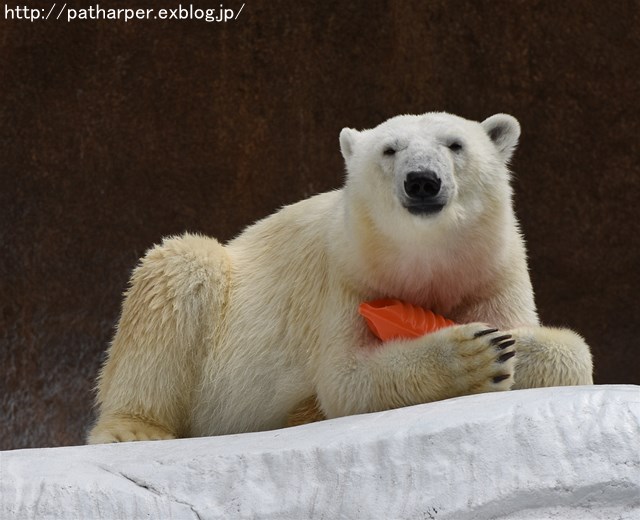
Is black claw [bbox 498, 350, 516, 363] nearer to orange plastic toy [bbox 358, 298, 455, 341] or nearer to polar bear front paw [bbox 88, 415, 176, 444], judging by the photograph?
orange plastic toy [bbox 358, 298, 455, 341]

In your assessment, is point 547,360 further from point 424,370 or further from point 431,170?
point 431,170

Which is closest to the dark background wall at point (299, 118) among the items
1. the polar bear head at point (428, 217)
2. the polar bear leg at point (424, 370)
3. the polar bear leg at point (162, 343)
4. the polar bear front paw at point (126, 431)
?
the polar bear leg at point (162, 343)

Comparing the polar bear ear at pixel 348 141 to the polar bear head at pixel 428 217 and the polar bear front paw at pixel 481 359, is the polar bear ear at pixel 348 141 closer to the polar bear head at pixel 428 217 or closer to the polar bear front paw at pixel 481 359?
the polar bear head at pixel 428 217

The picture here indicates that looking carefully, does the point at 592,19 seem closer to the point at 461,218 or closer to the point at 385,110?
the point at 385,110

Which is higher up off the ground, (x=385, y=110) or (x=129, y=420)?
(x=385, y=110)

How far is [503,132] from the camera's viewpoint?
128 inches

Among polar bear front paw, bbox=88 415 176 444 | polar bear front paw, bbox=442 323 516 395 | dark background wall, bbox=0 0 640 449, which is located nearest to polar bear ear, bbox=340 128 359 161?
polar bear front paw, bbox=442 323 516 395

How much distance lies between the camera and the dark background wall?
4.79m

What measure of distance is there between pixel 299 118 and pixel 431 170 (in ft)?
6.87

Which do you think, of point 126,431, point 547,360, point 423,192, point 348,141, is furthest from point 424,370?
point 126,431

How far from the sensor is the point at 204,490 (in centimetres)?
242

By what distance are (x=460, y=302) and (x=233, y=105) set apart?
6.79ft

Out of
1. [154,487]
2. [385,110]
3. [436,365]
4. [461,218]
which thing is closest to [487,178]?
[461,218]

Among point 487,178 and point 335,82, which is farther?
point 335,82
